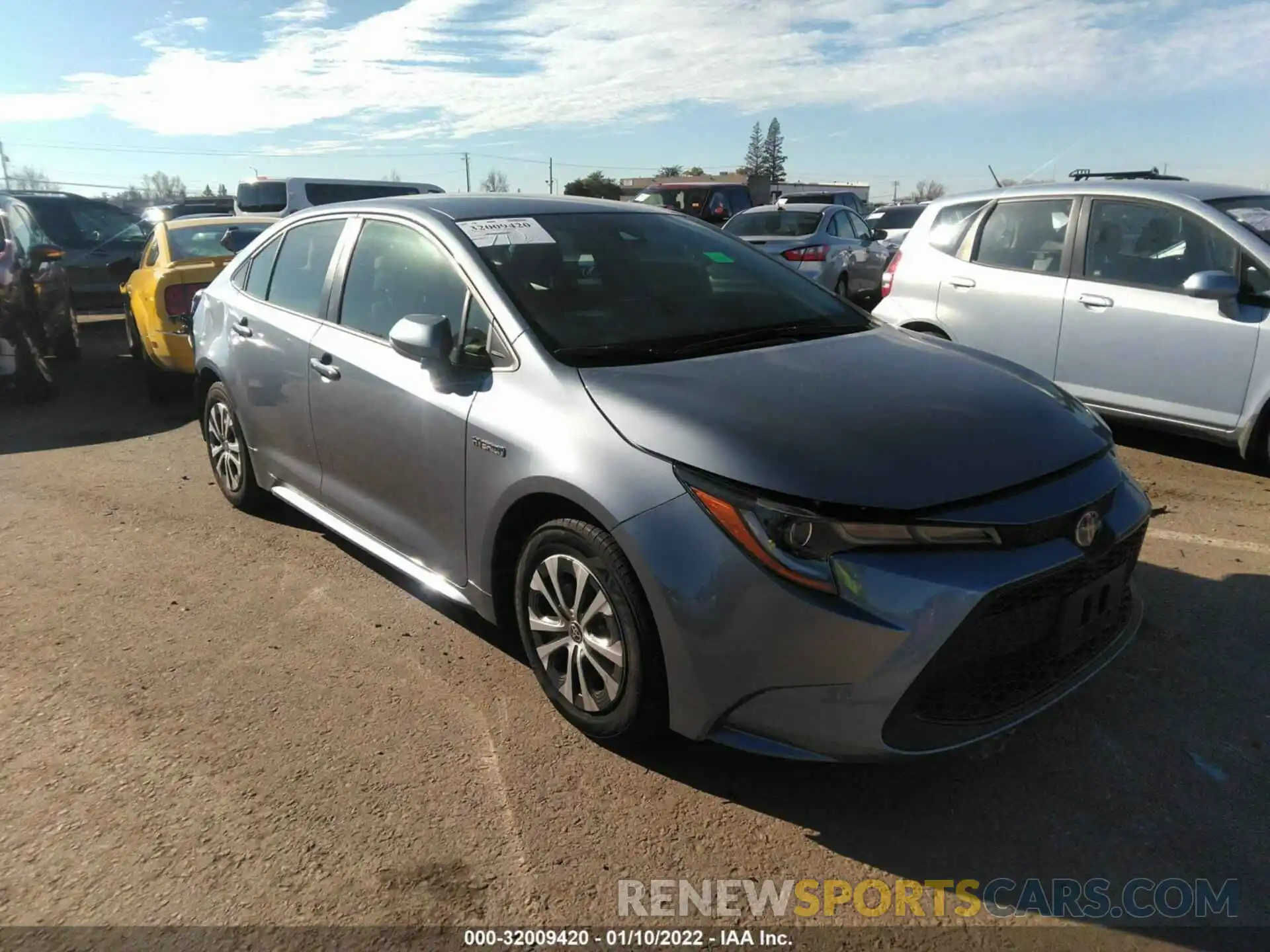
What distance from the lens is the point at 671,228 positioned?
4.09 meters

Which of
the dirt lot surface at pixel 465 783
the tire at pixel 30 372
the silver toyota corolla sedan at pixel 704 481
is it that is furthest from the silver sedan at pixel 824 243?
the dirt lot surface at pixel 465 783

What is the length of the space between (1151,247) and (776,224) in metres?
7.65

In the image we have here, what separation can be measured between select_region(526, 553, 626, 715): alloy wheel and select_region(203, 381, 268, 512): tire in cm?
255

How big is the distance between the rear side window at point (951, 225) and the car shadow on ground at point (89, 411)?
5938 mm

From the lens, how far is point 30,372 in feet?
27.1

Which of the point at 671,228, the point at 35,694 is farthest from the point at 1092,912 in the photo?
the point at 35,694

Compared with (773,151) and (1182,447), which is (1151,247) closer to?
(1182,447)

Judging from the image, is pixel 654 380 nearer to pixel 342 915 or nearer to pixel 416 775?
pixel 416 775

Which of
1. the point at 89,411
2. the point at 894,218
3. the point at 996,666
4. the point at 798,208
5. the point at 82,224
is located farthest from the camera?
the point at 894,218

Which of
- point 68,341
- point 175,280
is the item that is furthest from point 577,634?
point 68,341

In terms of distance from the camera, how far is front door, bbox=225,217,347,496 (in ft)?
13.7

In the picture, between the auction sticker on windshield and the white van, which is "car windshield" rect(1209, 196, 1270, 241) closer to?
the auction sticker on windshield

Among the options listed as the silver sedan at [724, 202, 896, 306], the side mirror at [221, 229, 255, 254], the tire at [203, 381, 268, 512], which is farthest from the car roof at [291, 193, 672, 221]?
the silver sedan at [724, 202, 896, 306]

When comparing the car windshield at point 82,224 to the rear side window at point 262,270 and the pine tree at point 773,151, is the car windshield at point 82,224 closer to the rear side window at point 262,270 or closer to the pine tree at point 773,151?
the rear side window at point 262,270
